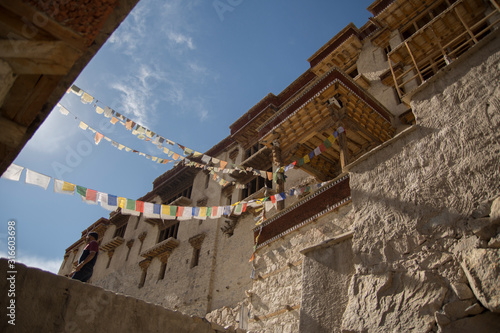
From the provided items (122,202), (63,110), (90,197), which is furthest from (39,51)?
(63,110)

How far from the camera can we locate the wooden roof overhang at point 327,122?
9.22 metres

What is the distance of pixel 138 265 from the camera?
1967 cm

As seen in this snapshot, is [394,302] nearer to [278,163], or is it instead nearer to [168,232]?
[278,163]

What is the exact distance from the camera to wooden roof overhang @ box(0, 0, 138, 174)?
2166 mm

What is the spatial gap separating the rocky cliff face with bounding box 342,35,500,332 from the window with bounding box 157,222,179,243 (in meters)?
15.0

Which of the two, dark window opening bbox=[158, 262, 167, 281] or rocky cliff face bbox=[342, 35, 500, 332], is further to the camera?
dark window opening bbox=[158, 262, 167, 281]

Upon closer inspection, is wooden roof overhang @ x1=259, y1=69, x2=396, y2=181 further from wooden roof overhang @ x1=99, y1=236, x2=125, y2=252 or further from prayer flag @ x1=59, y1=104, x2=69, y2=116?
wooden roof overhang @ x1=99, y1=236, x2=125, y2=252

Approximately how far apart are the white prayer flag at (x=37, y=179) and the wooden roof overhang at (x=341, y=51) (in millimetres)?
11106

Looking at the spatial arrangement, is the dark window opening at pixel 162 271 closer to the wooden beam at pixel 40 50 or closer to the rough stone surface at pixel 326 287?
the rough stone surface at pixel 326 287

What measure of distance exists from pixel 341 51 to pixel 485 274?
1248 centimetres

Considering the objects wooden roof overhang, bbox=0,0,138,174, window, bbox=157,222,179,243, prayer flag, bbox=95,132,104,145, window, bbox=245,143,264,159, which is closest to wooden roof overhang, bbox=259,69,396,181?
prayer flag, bbox=95,132,104,145

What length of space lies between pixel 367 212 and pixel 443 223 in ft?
3.86

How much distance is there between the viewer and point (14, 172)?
241 inches

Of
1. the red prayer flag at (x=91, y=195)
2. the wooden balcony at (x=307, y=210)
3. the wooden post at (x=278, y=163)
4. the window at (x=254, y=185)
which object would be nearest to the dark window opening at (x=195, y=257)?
the window at (x=254, y=185)
